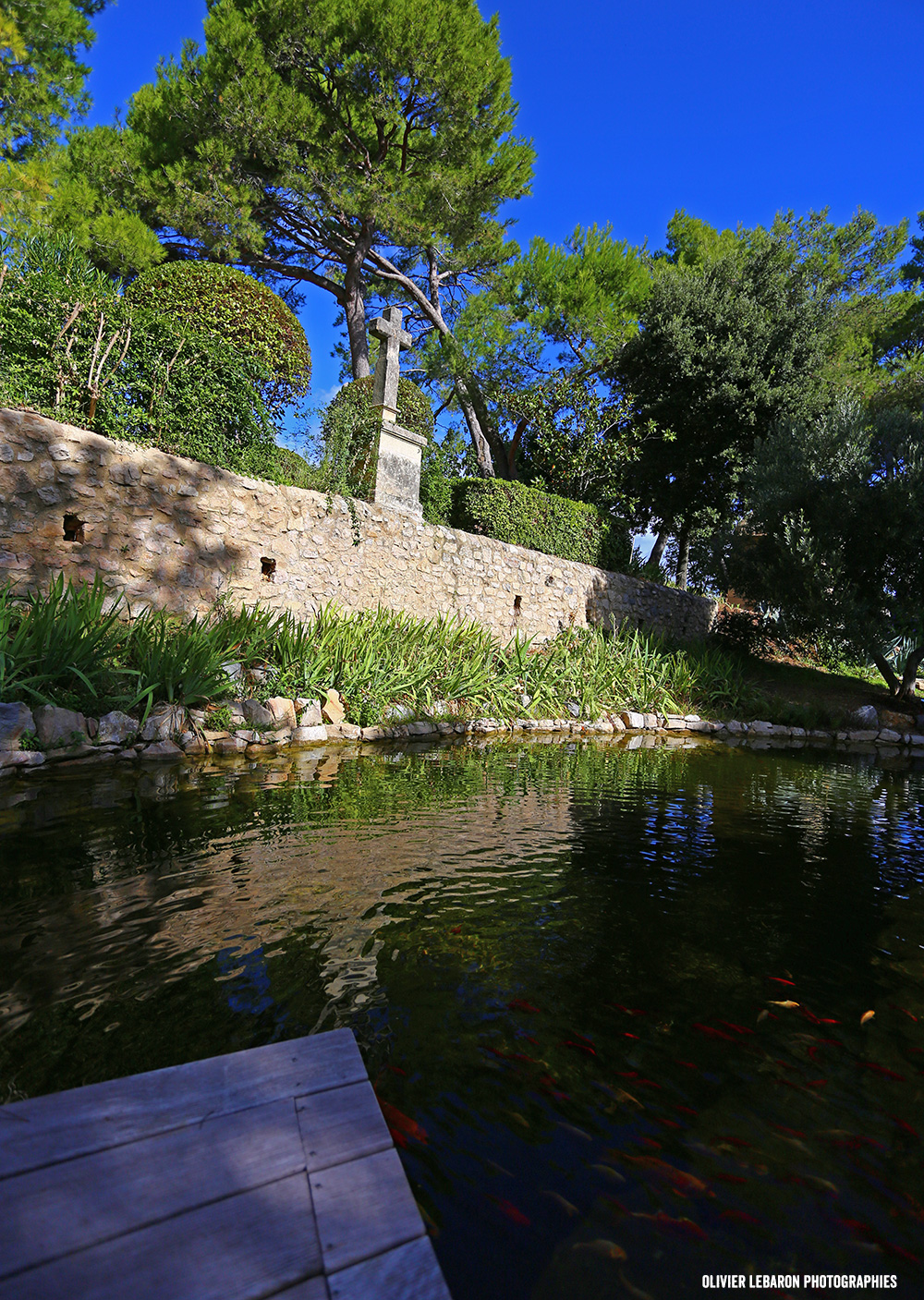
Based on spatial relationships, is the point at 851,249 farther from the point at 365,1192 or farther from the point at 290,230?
the point at 365,1192

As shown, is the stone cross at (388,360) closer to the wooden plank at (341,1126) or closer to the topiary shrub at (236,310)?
the topiary shrub at (236,310)

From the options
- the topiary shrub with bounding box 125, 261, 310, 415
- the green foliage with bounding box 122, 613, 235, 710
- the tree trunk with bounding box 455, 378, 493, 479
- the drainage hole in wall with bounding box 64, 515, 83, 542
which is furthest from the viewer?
the tree trunk with bounding box 455, 378, 493, 479

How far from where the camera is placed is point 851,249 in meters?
17.5

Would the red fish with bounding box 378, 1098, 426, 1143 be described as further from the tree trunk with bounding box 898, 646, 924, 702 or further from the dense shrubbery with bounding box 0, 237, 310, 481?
the tree trunk with bounding box 898, 646, 924, 702

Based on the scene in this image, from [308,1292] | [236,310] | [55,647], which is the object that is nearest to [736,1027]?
[308,1292]

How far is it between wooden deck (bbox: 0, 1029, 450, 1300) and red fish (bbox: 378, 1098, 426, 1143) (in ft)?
2.16

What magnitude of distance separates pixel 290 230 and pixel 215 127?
2427 millimetres

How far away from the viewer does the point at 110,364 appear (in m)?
6.84

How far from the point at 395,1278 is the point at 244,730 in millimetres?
5774

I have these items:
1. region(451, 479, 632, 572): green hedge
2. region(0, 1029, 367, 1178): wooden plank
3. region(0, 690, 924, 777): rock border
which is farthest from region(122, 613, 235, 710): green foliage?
region(451, 479, 632, 572): green hedge

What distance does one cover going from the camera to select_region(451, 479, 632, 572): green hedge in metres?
12.0

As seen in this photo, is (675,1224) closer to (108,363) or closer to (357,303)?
(108,363)

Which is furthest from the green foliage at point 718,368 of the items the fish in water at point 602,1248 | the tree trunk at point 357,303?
the fish in water at point 602,1248

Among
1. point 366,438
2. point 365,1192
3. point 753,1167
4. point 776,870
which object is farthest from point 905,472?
point 365,1192
